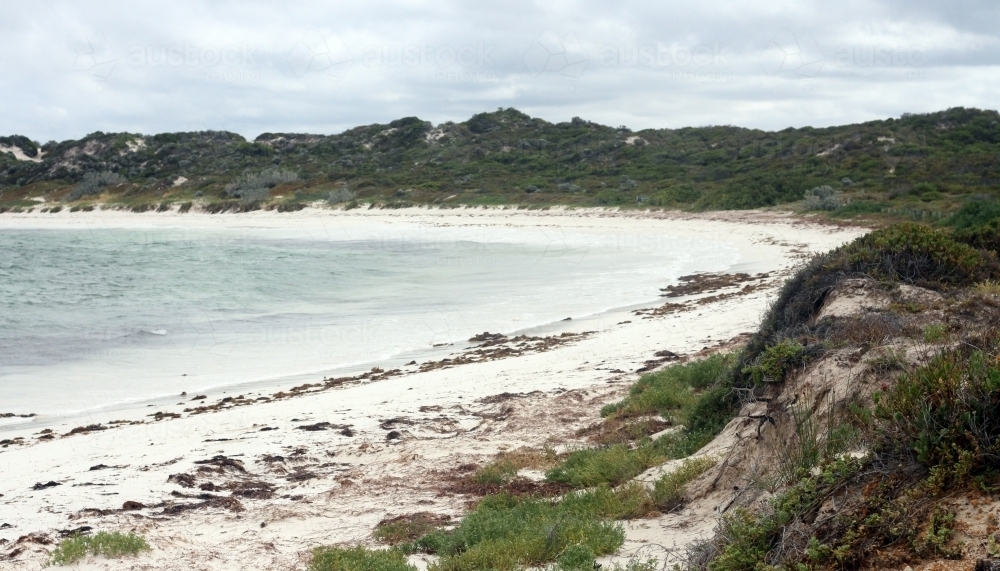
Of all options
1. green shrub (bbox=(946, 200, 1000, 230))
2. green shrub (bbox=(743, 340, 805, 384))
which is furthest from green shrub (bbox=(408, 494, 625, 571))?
green shrub (bbox=(946, 200, 1000, 230))

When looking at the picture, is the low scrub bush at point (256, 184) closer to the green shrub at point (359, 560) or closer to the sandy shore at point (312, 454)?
the sandy shore at point (312, 454)

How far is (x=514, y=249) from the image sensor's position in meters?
29.6

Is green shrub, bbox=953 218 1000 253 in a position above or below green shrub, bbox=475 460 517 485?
above

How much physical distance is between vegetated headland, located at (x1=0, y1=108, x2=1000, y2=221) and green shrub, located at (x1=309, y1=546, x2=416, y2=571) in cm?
2238

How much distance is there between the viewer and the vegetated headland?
35.2 m

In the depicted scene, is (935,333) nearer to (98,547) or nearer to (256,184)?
(98,547)

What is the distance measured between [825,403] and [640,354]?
6.01 metres

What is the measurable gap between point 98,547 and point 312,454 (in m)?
2.67

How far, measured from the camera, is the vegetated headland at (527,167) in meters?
35.2

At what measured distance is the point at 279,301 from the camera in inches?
772

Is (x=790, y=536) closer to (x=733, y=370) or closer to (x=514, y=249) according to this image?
(x=733, y=370)

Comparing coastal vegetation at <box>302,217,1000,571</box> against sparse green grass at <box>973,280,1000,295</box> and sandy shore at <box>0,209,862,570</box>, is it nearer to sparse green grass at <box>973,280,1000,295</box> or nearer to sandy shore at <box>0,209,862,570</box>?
sparse green grass at <box>973,280,1000,295</box>

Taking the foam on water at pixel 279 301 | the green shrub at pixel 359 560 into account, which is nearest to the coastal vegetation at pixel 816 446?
the green shrub at pixel 359 560

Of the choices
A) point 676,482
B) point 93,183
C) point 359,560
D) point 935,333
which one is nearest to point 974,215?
point 935,333
